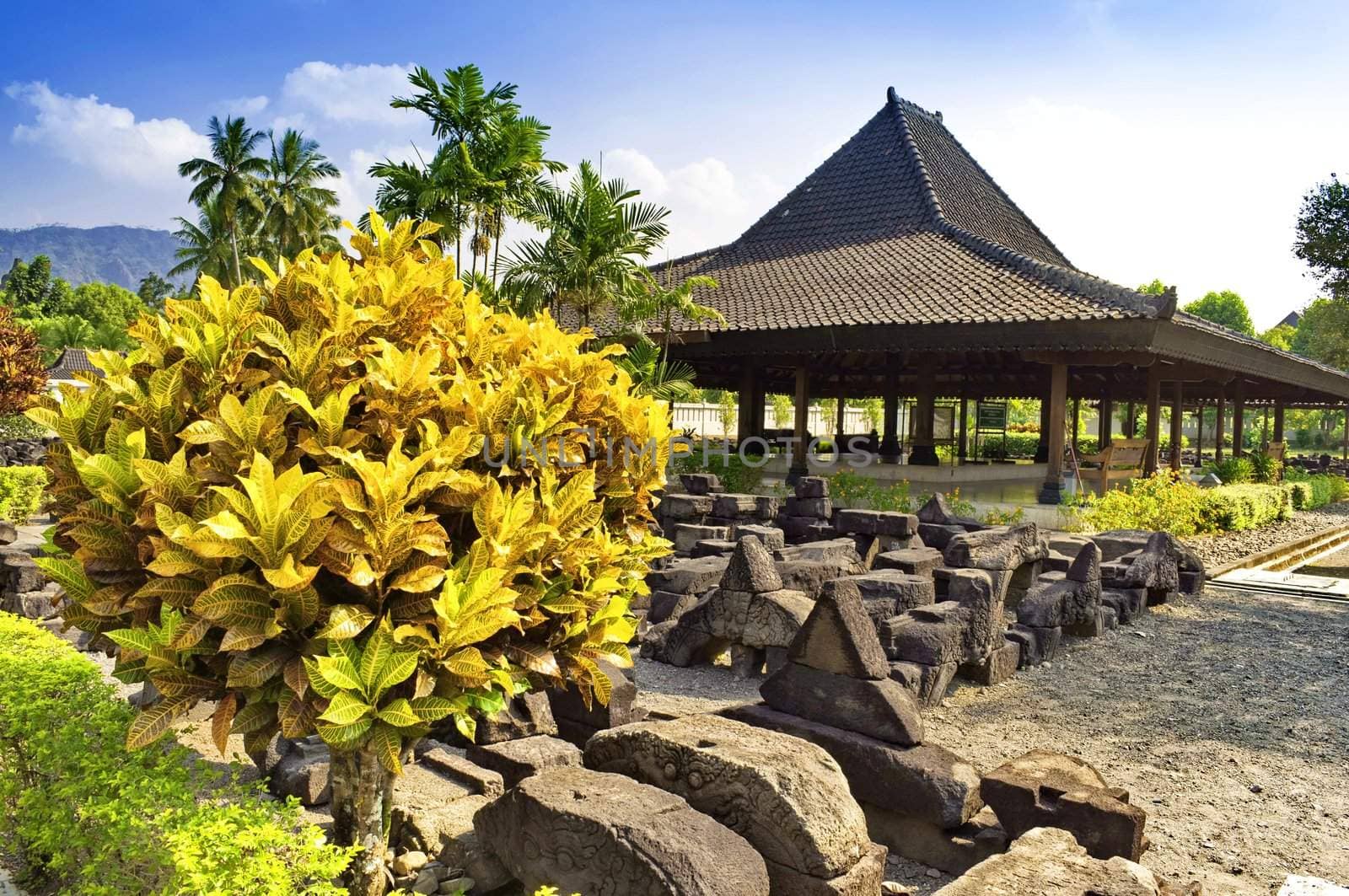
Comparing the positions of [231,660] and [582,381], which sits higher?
[582,381]

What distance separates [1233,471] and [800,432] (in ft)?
→ 30.1

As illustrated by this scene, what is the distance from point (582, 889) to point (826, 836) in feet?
2.61

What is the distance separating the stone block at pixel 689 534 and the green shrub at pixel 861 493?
3.96m

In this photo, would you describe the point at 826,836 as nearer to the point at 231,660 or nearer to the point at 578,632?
the point at 578,632

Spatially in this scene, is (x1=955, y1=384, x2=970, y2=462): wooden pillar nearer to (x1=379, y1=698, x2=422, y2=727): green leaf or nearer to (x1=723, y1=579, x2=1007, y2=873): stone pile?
(x1=723, y1=579, x2=1007, y2=873): stone pile

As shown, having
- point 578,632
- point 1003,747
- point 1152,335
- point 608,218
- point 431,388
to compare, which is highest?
point 608,218

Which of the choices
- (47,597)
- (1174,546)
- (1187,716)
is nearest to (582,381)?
(1187,716)

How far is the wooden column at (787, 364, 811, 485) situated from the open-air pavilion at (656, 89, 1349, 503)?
0.04m

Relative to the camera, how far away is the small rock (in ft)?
10.8

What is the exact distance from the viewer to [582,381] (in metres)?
3.20

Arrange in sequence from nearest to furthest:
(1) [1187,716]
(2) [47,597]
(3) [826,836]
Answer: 1. (3) [826,836]
2. (1) [1187,716]
3. (2) [47,597]

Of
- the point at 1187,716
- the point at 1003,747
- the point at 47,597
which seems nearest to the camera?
the point at 1003,747

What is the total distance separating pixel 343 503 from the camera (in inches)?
93.9

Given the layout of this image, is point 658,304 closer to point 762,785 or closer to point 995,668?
point 995,668
